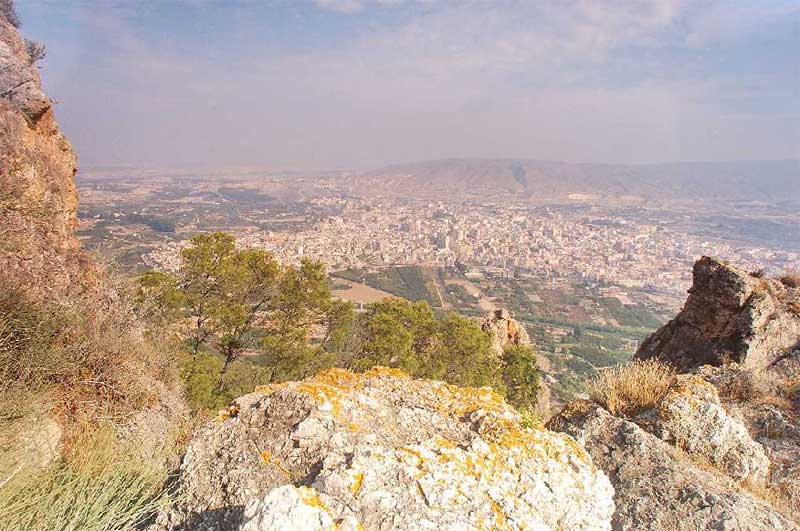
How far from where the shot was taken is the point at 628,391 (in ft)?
21.2

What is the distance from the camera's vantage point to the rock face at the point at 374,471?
8.74ft

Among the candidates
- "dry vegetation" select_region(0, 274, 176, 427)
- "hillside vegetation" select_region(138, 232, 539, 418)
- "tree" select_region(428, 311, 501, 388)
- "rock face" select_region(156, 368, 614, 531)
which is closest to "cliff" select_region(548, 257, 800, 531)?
"rock face" select_region(156, 368, 614, 531)

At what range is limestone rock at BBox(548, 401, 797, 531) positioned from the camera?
3.68 metres

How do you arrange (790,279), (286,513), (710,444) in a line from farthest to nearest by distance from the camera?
(790,279) < (710,444) < (286,513)

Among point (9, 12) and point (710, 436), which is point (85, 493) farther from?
point (9, 12)

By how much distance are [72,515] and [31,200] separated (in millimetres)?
8207

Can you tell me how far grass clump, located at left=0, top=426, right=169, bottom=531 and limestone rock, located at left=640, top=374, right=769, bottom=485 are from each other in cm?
536

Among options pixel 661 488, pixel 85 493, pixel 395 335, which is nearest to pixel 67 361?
pixel 85 493

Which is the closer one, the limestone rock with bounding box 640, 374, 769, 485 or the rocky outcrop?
the limestone rock with bounding box 640, 374, 769, 485

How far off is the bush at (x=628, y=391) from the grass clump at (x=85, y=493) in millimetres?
5633

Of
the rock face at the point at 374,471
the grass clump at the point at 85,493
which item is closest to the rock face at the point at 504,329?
the rock face at the point at 374,471

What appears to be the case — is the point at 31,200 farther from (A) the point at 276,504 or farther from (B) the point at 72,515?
(A) the point at 276,504

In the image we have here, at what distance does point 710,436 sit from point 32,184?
13333mm

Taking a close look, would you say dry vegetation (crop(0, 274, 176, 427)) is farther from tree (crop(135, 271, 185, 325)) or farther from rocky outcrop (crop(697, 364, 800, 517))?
rocky outcrop (crop(697, 364, 800, 517))
